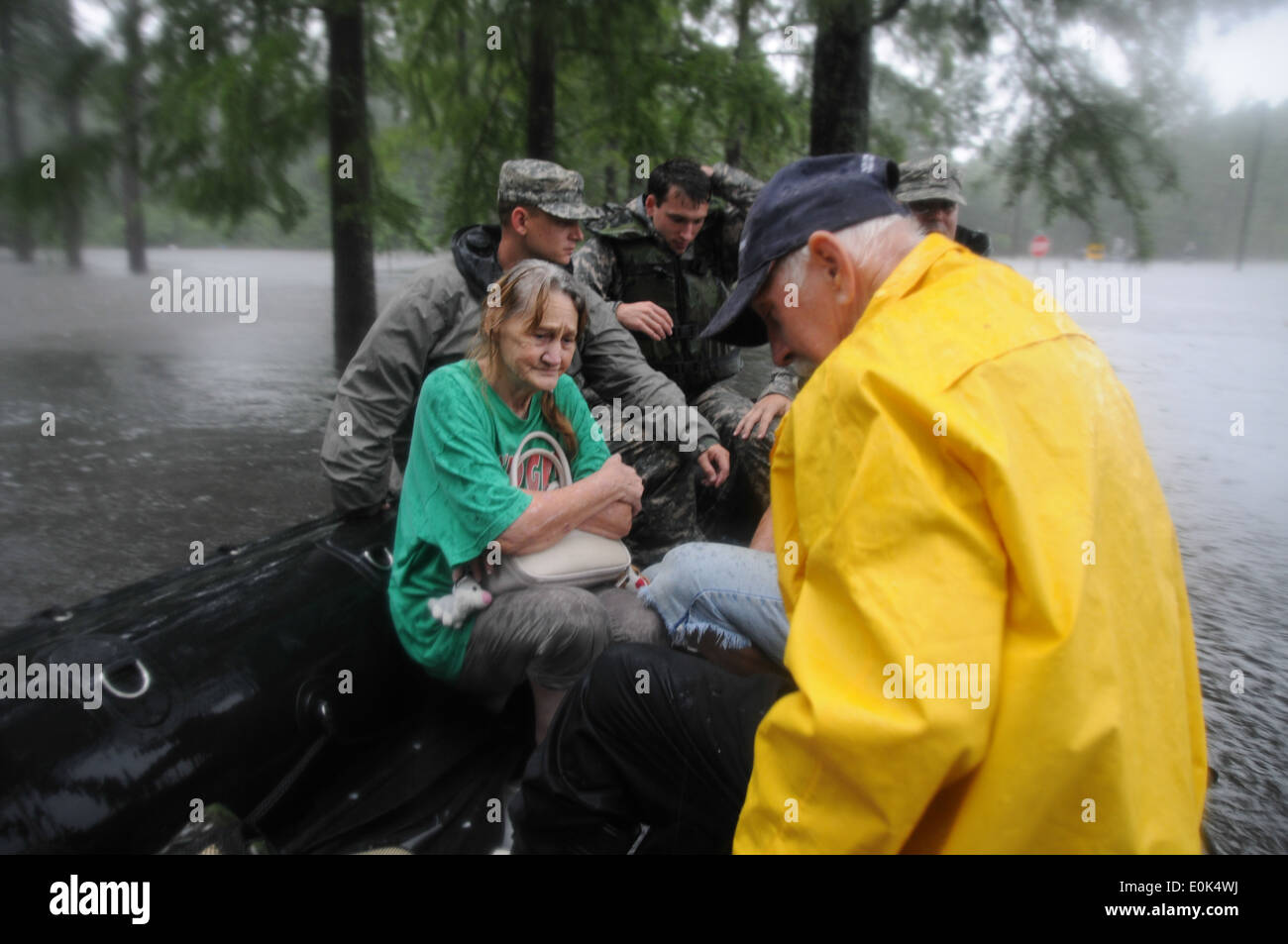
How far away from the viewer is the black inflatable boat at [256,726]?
2016 mm

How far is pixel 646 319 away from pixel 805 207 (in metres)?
2.46

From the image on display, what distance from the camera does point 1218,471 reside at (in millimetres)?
6934

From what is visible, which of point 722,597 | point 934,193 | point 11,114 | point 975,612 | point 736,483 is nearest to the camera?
point 975,612

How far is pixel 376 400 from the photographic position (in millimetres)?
3344

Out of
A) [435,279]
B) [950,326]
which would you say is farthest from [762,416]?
[950,326]

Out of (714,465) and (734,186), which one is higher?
(734,186)

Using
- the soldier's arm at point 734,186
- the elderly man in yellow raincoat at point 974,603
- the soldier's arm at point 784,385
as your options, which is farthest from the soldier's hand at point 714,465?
the elderly man in yellow raincoat at point 974,603

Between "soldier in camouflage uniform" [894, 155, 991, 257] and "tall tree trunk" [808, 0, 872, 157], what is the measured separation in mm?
1730

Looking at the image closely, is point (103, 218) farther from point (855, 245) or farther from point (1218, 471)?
point (1218, 471)

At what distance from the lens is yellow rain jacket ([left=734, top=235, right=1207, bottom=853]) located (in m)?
1.13

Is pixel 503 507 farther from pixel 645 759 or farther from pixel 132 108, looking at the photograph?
pixel 132 108

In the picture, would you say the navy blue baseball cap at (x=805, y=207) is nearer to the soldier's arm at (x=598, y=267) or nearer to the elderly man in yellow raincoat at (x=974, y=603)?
the elderly man in yellow raincoat at (x=974, y=603)

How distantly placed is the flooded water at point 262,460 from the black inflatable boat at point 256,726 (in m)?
2.33

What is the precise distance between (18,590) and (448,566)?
129 inches
